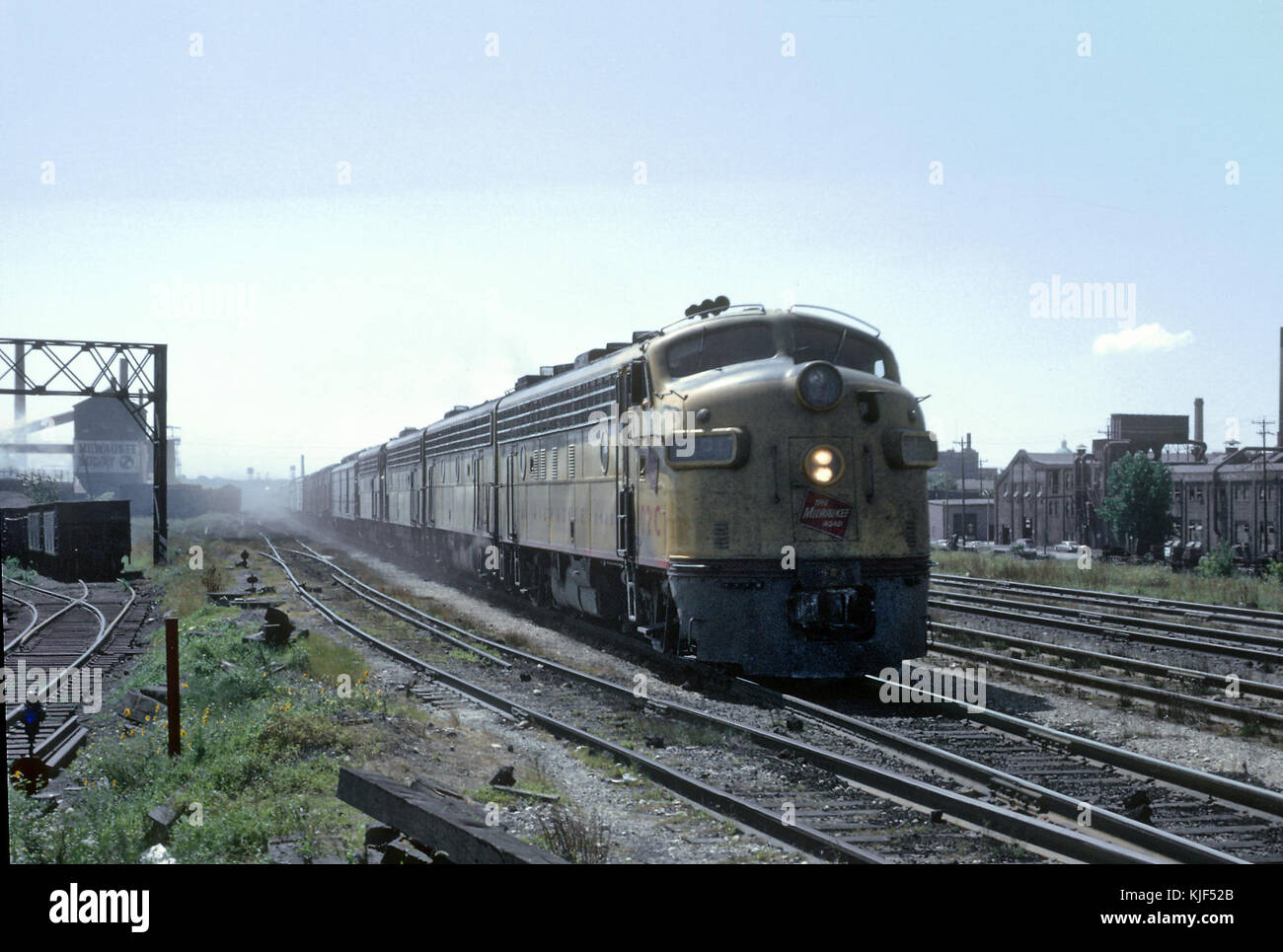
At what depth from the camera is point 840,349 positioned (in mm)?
13117

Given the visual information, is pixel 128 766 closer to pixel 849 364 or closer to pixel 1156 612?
pixel 849 364

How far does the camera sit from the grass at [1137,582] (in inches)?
990

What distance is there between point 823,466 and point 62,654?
13686 mm

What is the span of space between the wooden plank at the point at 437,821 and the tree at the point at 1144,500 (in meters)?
62.2

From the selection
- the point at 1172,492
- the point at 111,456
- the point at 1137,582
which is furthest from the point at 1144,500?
the point at 111,456

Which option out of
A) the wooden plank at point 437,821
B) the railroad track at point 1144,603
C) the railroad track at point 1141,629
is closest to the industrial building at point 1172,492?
the railroad track at point 1144,603

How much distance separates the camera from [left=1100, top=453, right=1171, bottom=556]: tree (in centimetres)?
6188

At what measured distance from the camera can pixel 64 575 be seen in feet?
116

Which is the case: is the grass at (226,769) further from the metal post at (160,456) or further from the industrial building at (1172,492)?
the industrial building at (1172,492)

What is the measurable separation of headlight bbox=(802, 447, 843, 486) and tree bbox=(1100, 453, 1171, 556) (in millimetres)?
56543

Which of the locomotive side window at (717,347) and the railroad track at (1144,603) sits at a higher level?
the locomotive side window at (717,347)

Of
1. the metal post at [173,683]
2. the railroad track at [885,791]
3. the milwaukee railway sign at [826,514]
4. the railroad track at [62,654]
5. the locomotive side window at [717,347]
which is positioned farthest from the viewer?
the locomotive side window at [717,347]
